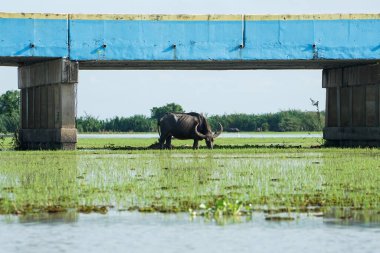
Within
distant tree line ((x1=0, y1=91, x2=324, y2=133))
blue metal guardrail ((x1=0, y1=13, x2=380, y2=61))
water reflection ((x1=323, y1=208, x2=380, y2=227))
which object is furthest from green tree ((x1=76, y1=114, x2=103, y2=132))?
water reflection ((x1=323, y1=208, x2=380, y2=227))

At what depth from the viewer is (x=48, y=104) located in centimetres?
4353

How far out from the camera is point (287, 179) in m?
22.6

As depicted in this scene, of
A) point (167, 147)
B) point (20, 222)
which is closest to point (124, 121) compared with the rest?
point (167, 147)

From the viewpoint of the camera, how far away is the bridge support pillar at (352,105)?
44344 millimetres

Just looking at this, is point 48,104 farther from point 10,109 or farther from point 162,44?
point 10,109

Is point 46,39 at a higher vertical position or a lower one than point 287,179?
higher

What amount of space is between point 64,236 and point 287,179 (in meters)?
10.1

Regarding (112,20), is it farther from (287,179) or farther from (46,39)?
(287,179)

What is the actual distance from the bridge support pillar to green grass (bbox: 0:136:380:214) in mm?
11205

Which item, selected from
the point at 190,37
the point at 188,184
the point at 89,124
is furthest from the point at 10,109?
the point at 188,184

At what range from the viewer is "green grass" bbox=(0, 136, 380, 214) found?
1675 centimetres

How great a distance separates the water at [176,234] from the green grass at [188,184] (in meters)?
0.86

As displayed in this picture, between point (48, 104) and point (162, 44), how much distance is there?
573cm

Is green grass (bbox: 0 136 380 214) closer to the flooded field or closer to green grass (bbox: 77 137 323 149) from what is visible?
the flooded field
